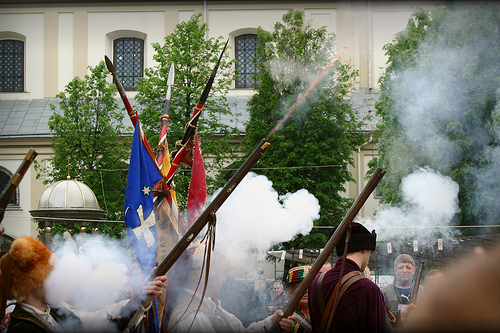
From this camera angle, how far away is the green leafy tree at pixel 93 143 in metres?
18.8

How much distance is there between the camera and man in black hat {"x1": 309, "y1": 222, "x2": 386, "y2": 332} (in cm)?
389

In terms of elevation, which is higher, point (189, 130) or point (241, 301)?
point (189, 130)

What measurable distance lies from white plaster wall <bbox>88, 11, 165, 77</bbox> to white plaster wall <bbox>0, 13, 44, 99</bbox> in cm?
190

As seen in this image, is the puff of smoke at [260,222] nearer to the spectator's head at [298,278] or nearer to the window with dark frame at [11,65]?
the spectator's head at [298,278]

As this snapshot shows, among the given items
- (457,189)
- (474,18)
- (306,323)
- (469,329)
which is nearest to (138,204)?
(306,323)

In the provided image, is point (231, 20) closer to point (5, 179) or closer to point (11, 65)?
point (11, 65)

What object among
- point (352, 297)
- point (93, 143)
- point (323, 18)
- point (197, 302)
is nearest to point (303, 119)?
point (323, 18)

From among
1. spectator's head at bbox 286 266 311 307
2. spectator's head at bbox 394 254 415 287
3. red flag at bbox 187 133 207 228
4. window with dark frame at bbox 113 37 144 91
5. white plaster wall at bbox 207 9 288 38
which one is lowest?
spectator's head at bbox 394 254 415 287

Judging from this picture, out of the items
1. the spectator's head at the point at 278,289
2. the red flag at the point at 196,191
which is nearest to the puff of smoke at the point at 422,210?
the spectator's head at the point at 278,289

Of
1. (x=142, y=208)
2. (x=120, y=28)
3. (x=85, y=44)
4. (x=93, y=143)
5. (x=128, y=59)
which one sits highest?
(x=120, y=28)

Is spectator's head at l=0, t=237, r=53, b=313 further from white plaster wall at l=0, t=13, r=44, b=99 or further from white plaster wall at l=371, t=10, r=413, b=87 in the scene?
white plaster wall at l=0, t=13, r=44, b=99

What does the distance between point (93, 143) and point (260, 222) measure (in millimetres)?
15144

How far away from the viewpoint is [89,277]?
181 inches

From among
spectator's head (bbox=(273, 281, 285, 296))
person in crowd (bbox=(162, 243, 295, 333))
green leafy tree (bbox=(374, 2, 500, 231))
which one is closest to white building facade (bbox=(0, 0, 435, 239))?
green leafy tree (bbox=(374, 2, 500, 231))
